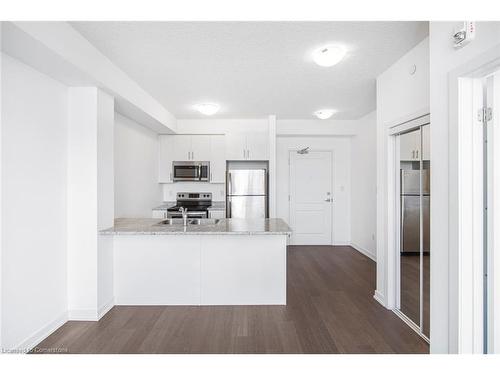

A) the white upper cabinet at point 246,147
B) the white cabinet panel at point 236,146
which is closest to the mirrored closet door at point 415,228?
the white upper cabinet at point 246,147

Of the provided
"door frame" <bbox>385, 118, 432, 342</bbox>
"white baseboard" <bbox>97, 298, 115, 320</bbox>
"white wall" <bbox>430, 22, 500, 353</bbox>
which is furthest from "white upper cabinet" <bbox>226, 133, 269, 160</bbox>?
"white wall" <bbox>430, 22, 500, 353</bbox>

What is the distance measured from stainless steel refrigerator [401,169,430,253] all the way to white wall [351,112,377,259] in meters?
1.90

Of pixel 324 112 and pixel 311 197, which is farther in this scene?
pixel 311 197

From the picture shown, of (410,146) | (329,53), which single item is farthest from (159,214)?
(410,146)

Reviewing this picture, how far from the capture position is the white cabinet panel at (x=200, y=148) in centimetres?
491

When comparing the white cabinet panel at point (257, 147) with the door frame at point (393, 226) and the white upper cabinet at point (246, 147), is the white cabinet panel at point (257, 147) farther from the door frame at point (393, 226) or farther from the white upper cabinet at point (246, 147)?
the door frame at point (393, 226)

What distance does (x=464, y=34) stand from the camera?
140cm

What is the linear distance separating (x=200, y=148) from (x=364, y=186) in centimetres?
317

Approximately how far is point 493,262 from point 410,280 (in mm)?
1104

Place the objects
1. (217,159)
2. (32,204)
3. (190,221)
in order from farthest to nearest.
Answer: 1. (217,159)
2. (190,221)
3. (32,204)

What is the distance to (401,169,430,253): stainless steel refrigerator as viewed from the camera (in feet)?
7.07

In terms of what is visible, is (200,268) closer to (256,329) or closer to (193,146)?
(256,329)

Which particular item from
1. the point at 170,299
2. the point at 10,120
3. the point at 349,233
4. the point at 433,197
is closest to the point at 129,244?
the point at 170,299

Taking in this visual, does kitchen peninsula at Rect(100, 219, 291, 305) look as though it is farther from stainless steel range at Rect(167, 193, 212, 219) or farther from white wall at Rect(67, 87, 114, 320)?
stainless steel range at Rect(167, 193, 212, 219)
